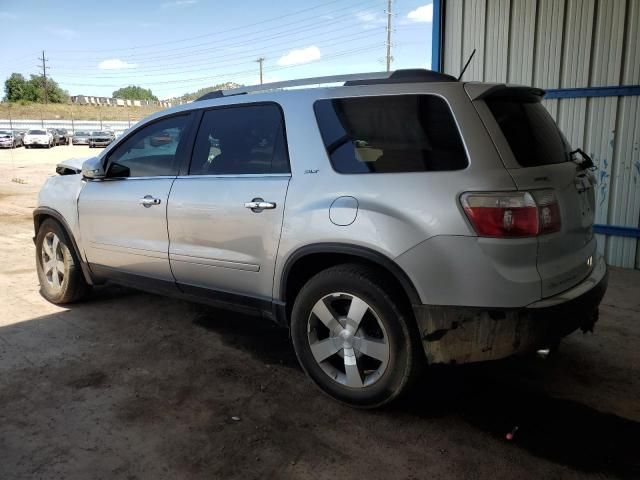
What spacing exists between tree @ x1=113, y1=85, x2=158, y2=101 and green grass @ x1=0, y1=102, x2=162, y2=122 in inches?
2551

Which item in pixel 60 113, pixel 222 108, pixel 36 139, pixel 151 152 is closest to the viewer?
pixel 222 108

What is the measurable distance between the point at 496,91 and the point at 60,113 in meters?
81.3

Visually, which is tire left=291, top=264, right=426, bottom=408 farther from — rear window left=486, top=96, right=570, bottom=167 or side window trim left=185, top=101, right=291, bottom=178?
rear window left=486, top=96, right=570, bottom=167

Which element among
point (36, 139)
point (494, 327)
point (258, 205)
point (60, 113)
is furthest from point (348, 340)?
point (60, 113)

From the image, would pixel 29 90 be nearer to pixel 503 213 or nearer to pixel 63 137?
pixel 63 137

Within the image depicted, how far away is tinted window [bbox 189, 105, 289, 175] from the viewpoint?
3.42m

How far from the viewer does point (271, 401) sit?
327 centimetres

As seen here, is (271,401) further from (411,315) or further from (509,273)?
(509,273)

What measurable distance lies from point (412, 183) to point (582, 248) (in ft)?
3.58

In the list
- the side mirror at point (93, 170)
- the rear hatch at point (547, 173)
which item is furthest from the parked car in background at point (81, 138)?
the rear hatch at point (547, 173)

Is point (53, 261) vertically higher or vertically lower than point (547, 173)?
lower

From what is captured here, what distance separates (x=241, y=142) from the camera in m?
3.63

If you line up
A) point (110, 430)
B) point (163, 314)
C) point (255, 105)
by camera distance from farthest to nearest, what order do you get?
point (163, 314) < point (255, 105) < point (110, 430)

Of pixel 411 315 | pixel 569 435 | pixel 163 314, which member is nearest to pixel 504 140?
pixel 411 315
